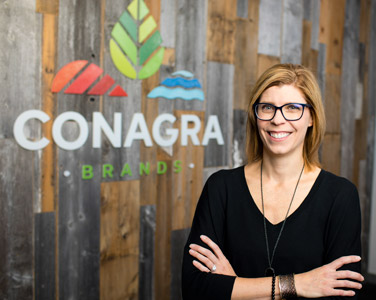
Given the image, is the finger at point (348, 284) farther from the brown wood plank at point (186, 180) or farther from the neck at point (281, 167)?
the brown wood plank at point (186, 180)

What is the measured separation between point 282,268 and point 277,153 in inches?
16.2

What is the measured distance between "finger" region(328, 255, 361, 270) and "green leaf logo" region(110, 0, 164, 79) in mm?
1605

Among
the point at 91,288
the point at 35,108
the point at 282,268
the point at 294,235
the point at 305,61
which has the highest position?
the point at 305,61

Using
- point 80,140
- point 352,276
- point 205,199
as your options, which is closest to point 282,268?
point 352,276

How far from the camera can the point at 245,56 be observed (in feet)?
10.4

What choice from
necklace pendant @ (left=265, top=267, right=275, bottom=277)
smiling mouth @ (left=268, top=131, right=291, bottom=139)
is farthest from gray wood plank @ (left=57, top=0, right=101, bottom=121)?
necklace pendant @ (left=265, top=267, right=275, bottom=277)

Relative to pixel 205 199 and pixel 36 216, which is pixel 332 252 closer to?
pixel 205 199

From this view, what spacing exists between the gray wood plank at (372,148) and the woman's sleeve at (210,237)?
3.15m

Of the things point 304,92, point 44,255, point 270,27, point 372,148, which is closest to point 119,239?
point 44,255

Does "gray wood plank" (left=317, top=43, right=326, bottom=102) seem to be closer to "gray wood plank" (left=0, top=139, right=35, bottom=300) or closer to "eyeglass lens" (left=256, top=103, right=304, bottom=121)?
"eyeglass lens" (left=256, top=103, right=304, bottom=121)

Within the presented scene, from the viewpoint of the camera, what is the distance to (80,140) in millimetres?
2402

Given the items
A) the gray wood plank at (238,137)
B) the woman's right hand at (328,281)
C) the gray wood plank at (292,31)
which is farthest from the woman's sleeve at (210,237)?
the gray wood plank at (292,31)

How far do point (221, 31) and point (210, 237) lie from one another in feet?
5.88

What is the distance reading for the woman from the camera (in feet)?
4.95
